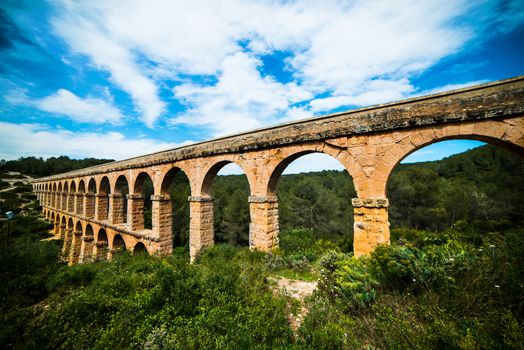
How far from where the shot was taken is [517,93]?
3.75 metres

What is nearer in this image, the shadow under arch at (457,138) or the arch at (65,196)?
the shadow under arch at (457,138)

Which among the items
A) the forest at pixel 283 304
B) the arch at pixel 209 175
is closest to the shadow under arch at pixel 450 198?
the arch at pixel 209 175

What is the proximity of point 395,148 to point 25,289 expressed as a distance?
8.08 m

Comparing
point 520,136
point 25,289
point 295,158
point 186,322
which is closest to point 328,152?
point 295,158

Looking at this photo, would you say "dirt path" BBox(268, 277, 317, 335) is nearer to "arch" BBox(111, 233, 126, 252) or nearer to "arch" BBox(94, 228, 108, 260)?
"arch" BBox(111, 233, 126, 252)

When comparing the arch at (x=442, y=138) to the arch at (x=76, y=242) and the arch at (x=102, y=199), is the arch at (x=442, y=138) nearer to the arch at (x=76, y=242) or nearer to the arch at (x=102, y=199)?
the arch at (x=102, y=199)

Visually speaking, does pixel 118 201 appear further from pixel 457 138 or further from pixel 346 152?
pixel 457 138

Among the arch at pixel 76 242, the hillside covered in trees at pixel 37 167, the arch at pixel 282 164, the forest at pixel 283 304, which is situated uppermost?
the hillside covered in trees at pixel 37 167

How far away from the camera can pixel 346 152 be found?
5.46m

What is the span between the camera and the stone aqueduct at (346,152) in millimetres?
4066

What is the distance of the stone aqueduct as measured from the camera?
13.3 ft

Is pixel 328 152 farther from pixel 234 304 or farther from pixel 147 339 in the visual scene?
pixel 147 339

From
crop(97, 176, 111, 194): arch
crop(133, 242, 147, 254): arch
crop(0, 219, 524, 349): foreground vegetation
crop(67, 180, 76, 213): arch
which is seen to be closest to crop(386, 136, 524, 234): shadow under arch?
crop(0, 219, 524, 349): foreground vegetation

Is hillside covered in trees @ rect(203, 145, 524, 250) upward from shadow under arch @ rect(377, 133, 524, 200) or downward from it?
downward
